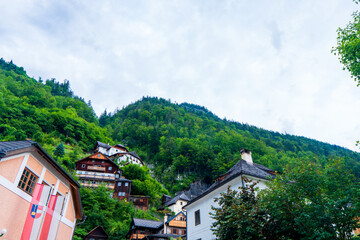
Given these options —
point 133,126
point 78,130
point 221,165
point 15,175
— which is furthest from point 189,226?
point 133,126

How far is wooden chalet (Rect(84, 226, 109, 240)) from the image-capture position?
99.2ft

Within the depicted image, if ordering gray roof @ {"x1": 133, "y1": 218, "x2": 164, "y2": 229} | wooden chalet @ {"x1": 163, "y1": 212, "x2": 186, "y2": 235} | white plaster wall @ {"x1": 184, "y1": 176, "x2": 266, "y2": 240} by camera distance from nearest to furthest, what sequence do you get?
white plaster wall @ {"x1": 184, "y1": 176, "x2": 266, "y2": 240} < gray roof @ {"x1": 133, "y1": 218, "x2": 164, "y2": 229} < wooden chalet @ {"x1": 163, "y1": 212, "x2": 186, "y2": 235}

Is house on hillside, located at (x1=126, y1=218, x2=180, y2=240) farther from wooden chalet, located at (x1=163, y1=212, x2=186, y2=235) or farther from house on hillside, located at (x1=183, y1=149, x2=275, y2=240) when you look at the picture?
house on hillside, located at (x1=183, y1=149, x2=275, y2=240)

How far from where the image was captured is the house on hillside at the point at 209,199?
1650 centimetres

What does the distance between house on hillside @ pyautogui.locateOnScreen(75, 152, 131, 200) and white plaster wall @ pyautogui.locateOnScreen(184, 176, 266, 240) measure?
94.7 feet

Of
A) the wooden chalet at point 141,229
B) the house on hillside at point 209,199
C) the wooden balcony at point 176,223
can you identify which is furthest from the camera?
the wooden balcony at point 176,223

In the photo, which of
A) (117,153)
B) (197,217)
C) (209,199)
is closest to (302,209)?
(209,199)

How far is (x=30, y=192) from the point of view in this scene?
10508mm

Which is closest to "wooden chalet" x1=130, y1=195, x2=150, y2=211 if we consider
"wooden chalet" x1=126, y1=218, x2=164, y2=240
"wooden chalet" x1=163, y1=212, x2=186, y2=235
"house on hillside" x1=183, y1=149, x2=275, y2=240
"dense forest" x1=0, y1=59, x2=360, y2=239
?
"dense forest" x1=0, y1=59, x2=360, y2=239

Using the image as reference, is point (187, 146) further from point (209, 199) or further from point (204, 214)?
point (204, 214)

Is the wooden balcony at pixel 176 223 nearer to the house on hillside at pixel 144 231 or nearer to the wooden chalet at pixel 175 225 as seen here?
the wooden chalet at pixel 175 225

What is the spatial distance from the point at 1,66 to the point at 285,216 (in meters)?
141

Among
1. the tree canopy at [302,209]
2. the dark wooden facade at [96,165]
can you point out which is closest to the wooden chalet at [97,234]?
the dark wooden facade at [96,165]

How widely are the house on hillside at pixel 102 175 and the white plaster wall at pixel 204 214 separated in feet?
94.7
